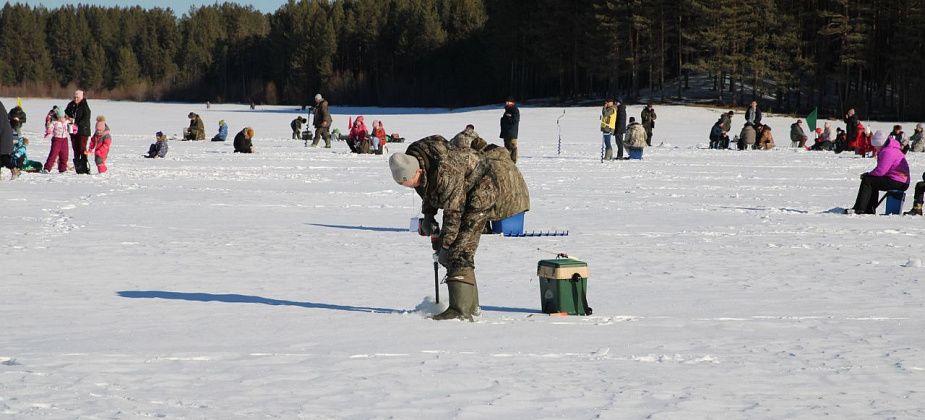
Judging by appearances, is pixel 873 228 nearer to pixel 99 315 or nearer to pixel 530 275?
pixel 530 275

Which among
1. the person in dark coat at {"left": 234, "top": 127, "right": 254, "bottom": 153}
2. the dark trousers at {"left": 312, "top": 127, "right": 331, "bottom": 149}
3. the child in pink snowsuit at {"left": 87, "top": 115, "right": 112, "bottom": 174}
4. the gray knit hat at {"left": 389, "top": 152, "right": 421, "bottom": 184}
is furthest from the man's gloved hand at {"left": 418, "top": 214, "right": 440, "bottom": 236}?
the dark trousers at {"left": 312, "top": 127, "right": 331, "bottom": 149}

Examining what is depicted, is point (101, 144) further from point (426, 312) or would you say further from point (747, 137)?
point (747, 137)

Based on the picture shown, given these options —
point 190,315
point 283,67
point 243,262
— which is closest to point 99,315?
point 190,315

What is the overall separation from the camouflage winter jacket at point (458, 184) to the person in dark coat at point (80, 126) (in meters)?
15.0

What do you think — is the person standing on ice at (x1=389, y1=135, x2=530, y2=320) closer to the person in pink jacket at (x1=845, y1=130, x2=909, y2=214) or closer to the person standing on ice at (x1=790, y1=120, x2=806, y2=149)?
the person in pink jacket at (x1=845, y1=130, x2=909, y2=214)

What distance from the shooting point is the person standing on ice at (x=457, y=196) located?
26.1 feet

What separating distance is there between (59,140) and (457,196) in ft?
53.6

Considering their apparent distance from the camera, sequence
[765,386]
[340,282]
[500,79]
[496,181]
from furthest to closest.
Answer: [500,79] → [340,282] → [496,181] → [765,386]

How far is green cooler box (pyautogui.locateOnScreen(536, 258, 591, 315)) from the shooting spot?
8.52m

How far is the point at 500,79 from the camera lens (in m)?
111

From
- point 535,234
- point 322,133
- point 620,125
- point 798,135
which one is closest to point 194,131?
point 322,133

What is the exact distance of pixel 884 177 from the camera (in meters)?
17.0

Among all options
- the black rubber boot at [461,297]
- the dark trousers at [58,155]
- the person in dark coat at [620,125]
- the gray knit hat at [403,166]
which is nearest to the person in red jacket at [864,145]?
the person in dark coat at [620,125]

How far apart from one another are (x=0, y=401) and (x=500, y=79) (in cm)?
10615
